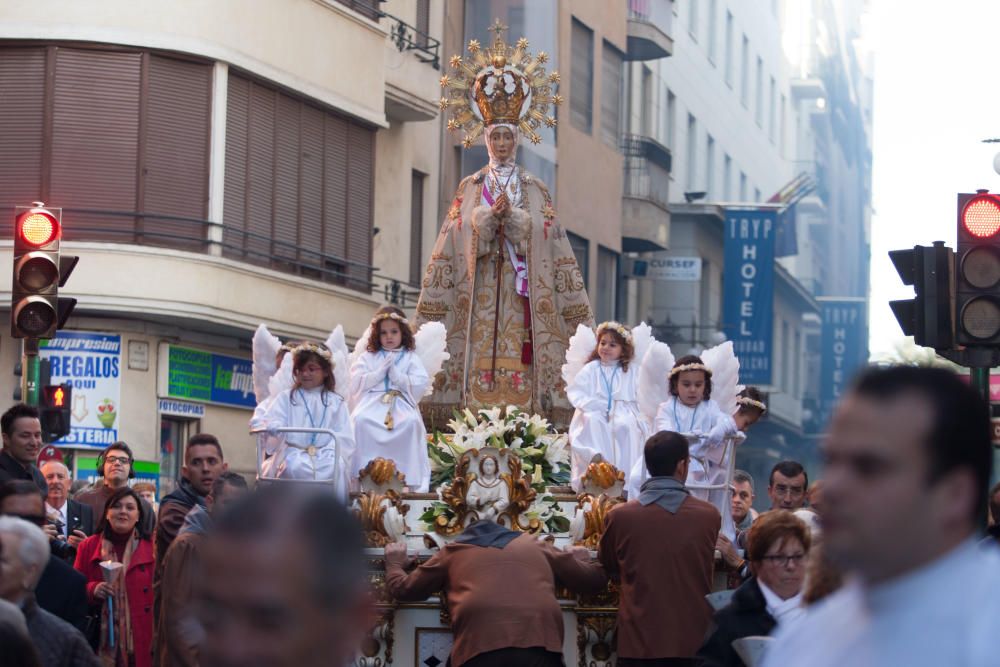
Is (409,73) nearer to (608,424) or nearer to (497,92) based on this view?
(497,92)

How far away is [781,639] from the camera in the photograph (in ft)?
9.68

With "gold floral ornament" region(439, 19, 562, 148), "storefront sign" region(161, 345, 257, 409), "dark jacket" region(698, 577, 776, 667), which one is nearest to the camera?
"dark jacket" region(698, 577, 776, 667)

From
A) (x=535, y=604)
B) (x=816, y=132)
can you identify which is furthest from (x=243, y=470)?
(x=816, y=132)

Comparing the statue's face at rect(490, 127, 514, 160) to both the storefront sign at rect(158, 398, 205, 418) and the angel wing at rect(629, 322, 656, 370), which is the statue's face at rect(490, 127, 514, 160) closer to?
the angel wing at rect(629, 322, 656, 370)

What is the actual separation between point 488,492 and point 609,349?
117 inches

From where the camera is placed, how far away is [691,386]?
12906 millimetres

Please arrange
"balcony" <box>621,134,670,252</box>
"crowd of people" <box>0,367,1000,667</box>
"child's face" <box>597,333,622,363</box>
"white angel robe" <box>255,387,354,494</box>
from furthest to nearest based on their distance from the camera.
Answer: "balcony" <box>621,134,670,252</box>
"child's face" <box>597,333,622,363</box>
"white angel robe" <box>255,387,354,494</box>
"crowd of people" <box>0,367,1000,667</box>

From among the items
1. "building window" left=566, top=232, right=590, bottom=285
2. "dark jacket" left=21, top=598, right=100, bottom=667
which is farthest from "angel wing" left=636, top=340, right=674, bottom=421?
"building window" left=566, top=232, right=590, bottom=285

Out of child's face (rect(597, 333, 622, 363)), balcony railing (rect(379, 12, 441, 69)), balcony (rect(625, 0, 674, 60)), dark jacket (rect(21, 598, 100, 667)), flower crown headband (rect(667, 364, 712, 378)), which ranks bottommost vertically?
dark jacket (rect(21, 598, 100, 667))

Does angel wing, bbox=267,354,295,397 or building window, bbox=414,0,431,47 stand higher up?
building window, bbox=414,0,431,47

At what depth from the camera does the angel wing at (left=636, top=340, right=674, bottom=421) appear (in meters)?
13.4

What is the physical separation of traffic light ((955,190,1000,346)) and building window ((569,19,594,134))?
22413mm

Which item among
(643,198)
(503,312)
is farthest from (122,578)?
(643,198)

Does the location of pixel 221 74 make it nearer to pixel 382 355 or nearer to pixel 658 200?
pixel 382 355
